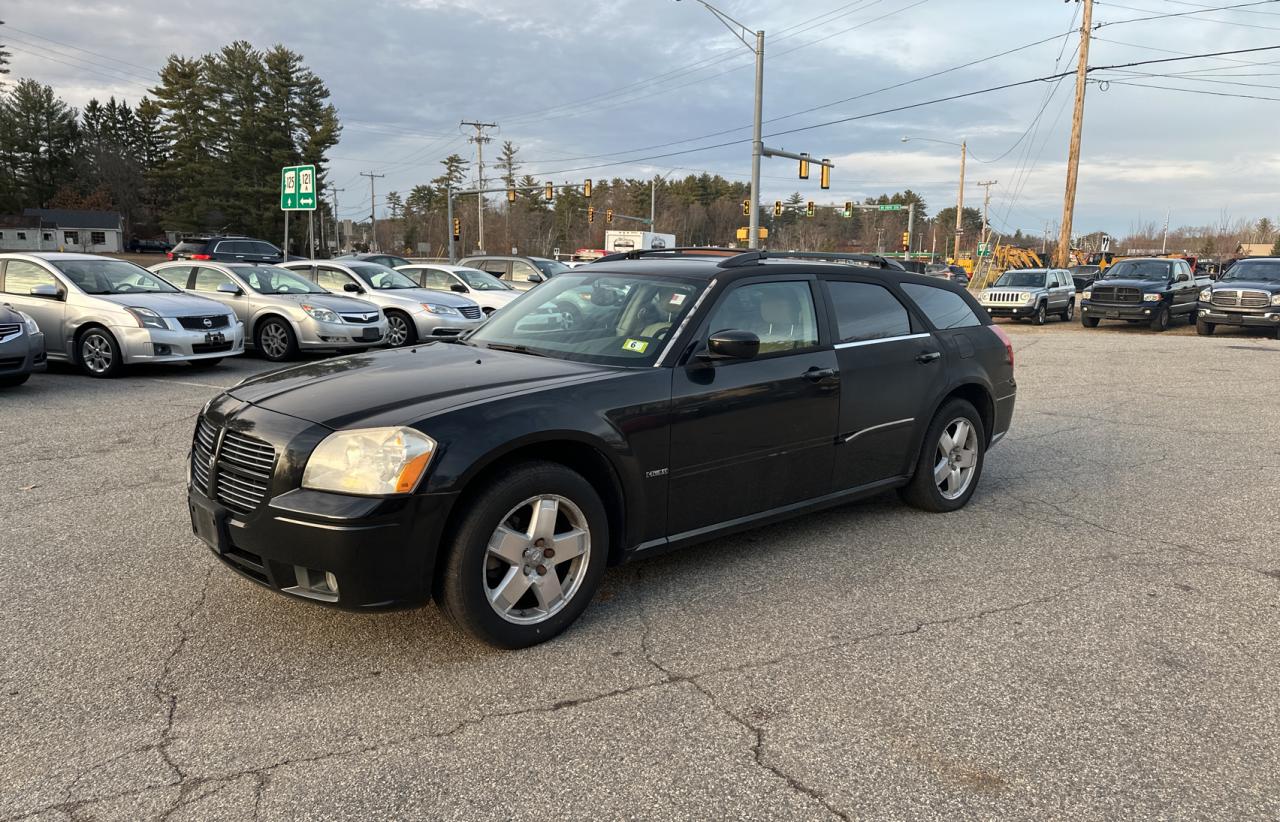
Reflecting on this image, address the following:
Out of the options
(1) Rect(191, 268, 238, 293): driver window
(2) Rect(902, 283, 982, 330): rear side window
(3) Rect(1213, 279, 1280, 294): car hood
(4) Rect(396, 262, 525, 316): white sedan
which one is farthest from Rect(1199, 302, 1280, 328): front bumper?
(1) Rect(191, 268, 238, 293): driver window

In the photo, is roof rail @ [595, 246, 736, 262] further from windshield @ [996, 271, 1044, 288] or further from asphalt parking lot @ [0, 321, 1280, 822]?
windshield @ [996, 271, 1044, 288]

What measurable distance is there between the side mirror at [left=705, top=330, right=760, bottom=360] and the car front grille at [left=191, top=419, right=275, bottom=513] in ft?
6.36

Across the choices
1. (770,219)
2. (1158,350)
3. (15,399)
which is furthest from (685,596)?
(770,219)

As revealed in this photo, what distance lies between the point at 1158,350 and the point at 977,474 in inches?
539

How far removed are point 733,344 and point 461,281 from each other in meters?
13.5

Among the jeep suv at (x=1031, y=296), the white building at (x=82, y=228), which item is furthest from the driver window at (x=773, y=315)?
the white building at (x=82, y=228)

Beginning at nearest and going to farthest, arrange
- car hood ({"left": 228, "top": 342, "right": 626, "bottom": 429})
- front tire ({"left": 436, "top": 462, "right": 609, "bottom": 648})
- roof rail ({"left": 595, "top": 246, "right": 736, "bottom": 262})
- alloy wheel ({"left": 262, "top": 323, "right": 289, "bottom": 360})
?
1. front tire ({"left": 436, "top": 462, "right": 609, "bottom": 648})
2. car hood ({"left": 228, "top": 342, "right": 626, "bottom": 429})
3. roof rail ({"left": 595, "top": 246, "right": 736, "bottom": 262})
4. alloy wheel ({"left": 262, "top": 323, "right": 289, "bottom": 360})

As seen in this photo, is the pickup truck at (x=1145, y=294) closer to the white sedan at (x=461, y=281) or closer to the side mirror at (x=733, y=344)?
the white sedan at (x=461, y=281)

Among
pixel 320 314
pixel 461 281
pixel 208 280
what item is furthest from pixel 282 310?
pixel 461 281

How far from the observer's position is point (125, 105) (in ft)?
319

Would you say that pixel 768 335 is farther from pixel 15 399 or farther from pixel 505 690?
pixel 15 399

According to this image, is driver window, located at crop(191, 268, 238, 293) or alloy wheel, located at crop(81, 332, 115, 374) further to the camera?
driver window, located at crop(191, 268, 238, 293)

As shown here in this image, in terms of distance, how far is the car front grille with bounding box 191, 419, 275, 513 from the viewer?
3264 mm

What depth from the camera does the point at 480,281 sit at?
17047 mm
